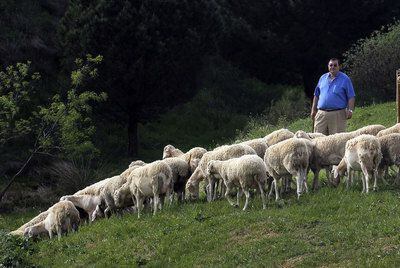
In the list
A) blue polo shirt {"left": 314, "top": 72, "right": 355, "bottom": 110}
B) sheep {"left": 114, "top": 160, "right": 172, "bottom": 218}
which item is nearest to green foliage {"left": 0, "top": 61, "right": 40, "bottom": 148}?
sheep {"left": 114, "top": 160, "right": 172, "bottom": 218}

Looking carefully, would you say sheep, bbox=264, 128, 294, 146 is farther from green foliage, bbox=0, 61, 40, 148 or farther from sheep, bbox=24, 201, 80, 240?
green foliage, bbox=0, 61, 40, 148

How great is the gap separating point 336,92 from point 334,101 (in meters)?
0.24

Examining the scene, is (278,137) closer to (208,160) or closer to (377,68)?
(208,160)

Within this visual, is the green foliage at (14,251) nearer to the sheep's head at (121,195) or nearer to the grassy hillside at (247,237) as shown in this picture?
the grassy hillside at (247,237)

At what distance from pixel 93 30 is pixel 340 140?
18904 mm

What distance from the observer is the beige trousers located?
17219mm

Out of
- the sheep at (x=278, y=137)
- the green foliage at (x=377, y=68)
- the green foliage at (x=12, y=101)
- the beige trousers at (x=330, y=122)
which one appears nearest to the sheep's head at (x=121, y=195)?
the sheep at (x=278, y=137)

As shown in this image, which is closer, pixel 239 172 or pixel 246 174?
pixel 246 174

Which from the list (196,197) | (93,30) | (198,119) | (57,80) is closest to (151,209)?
(196,197)

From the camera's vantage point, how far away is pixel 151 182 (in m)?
15.8

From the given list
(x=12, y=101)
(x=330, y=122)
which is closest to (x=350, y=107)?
(x=330, y=122)

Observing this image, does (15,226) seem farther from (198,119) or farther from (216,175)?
(198,119)

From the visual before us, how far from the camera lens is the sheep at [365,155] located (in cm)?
1392

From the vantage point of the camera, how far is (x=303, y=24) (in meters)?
43.0
